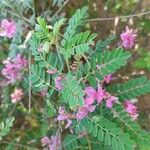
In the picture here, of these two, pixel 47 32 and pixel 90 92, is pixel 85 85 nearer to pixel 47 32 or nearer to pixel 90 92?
pixel 90 92

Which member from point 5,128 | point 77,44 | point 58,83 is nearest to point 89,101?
point 58,83

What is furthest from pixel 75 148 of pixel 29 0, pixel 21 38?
pixel 29 0

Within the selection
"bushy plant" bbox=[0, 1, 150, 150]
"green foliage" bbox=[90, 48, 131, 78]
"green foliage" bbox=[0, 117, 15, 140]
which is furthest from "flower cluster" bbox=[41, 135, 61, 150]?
"green foliage" bbox=[90, 48, 131, 78]

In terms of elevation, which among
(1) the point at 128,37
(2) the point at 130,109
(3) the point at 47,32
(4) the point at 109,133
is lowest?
(4) the point at 109,133

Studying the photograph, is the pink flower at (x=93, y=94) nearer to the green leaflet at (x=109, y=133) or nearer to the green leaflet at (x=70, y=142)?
the green leaflet at (x=109, y=133)

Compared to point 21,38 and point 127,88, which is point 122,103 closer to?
point 127,88

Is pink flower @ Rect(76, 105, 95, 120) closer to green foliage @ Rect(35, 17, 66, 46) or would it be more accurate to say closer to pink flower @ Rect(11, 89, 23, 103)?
green foliage @ Rect(35, 17, 66, 46)
